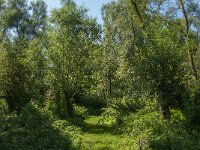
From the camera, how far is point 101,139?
19.3 metres

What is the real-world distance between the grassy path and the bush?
0.59m

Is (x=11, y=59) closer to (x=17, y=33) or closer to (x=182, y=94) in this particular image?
(x=182, y=94)

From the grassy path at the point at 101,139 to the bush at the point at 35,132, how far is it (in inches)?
23.3

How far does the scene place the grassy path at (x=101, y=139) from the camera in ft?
57.8

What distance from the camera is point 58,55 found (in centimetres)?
2644

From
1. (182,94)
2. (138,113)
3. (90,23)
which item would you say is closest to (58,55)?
(138,113)

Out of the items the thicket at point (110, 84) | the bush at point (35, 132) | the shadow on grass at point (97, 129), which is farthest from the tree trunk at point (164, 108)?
the bush at point (35, 132)

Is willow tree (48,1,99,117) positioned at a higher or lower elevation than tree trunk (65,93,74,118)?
higher

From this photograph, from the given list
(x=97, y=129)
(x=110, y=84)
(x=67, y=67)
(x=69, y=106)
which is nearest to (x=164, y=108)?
(x=97, y=129)

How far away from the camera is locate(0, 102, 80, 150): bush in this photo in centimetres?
1670

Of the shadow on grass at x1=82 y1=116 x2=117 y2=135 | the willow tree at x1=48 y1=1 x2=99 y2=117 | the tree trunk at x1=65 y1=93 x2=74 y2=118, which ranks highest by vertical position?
the willow tree at x1=48 y1=1 x2=99 y2=117

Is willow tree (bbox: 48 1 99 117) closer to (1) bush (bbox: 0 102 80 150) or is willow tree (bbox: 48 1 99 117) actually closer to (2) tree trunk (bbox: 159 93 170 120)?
(1) bush (bbox: 0 102 80 150)

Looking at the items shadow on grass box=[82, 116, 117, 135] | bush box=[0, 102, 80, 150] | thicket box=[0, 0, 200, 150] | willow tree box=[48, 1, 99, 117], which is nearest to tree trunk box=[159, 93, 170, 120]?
thicket box=[0, 0, 200, 150]

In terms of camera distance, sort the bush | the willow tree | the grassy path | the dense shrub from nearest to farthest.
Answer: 1. the bush
2. the grassy path
3. the dense shrub
4. the willow tree
